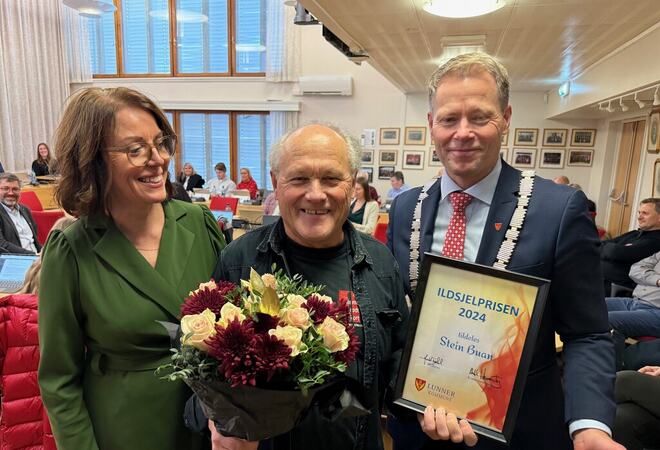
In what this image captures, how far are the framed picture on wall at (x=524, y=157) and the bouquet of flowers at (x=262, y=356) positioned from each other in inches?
393

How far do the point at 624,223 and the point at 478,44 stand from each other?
15.1 feet

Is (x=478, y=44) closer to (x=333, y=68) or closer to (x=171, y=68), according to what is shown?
(x=333, y=68)

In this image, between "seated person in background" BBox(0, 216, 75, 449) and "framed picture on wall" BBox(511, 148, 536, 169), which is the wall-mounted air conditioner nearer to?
"framed picture on wall" BBox(511, 148, 536, 169)

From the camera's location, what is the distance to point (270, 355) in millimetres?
750

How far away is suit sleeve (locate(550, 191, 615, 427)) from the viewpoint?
1.12 metres

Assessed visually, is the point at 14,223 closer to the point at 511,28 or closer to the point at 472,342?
the point at 472,342

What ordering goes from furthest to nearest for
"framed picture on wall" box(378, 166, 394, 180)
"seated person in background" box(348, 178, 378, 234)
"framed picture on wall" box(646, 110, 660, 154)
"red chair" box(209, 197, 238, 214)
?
"framed picture on wall" box(378, 166, 394, 180) → "seated person in background" box(348, 178, 378, 234) → "red chair" box(209, 197, 238, 214) → "framed picture on wall" box(646, 110, 660, 154)

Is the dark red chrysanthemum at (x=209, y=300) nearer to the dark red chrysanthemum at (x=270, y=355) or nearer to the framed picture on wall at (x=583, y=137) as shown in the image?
the dark red chrysanthemum at (x=270, y=355)

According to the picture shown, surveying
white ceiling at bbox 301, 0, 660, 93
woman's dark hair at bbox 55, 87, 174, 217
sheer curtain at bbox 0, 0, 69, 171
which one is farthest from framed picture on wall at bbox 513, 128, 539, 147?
sheer curtain at bbox 0, 0, 69, 171

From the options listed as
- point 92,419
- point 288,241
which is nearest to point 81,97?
point 288,241

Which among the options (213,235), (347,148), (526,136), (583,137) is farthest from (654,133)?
(213,235)

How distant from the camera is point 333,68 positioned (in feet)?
34.2

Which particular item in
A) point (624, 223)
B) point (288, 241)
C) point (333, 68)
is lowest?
point (624, 223)
